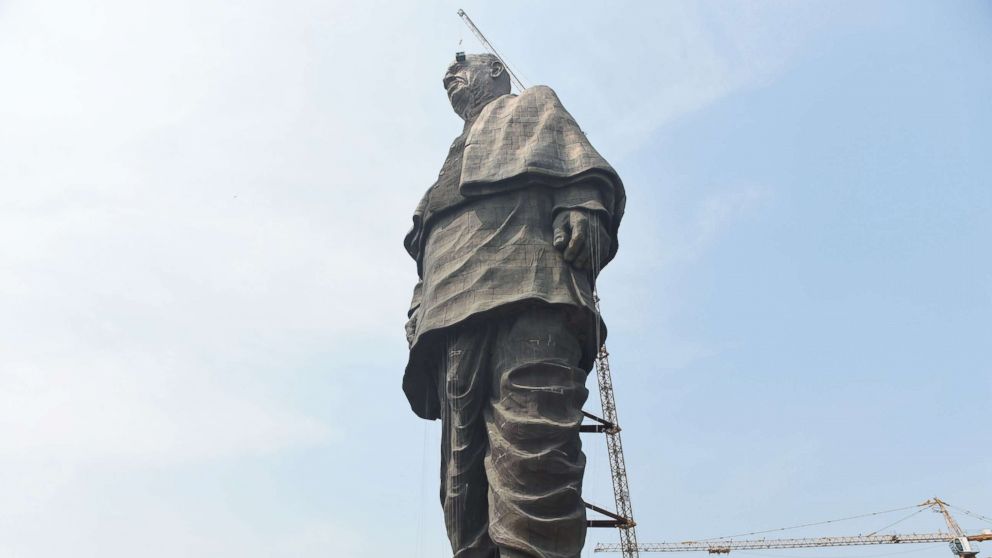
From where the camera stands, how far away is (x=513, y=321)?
6539mm

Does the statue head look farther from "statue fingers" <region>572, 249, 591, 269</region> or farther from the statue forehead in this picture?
"statue fingers" <region>572, 249, 591, 269</region>

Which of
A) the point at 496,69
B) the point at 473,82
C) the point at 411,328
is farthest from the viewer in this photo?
the point at 496,69

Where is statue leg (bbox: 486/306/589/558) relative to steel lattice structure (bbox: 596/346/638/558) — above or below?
below

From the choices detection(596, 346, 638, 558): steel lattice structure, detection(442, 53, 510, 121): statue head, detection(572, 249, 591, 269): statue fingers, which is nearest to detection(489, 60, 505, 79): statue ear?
detection(442, 53, 510, 121): statue head

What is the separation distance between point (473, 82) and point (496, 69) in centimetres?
33

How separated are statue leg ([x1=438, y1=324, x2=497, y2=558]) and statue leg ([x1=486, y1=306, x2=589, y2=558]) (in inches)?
5.5

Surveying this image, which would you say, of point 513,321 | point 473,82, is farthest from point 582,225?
point 473,82

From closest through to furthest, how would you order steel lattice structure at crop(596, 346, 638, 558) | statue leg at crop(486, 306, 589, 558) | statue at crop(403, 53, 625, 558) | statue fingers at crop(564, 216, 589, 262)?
1. statue leg at crop(486, 306, 589, 558)
2. statue at crop(403, 53, 625, 558)
3. statue fingers at crop(564, 216, 589, 262)
4. steel lattice structure at crop(596, 346, 638, 558)

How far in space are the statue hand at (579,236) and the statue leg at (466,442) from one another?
94 cm

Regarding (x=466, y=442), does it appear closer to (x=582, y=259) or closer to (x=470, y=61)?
(x=582, y=259)

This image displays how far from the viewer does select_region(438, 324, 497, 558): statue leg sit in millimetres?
6361

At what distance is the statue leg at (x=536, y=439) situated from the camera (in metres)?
5.71

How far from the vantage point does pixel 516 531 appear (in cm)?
571

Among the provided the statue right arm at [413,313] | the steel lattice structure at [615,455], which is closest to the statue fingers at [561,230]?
the statue right arm at [413,313]
